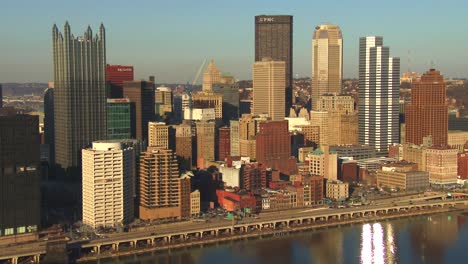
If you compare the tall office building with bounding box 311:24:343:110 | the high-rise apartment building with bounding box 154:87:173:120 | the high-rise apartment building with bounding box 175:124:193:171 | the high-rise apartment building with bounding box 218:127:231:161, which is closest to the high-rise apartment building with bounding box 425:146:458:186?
the high-rise apartment building with bounding box 218:127:231:161

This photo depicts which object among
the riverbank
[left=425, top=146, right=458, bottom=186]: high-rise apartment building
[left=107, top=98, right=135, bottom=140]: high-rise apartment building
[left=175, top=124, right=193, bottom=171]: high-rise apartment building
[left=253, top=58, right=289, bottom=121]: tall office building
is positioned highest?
[left=253, top=58, right=289, bottom=121]: tall office building

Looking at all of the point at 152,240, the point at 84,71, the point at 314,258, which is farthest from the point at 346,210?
the point at 84,71

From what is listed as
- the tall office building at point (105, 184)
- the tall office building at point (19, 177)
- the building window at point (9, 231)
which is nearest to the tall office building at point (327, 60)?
the tall office building at point (105, 184)

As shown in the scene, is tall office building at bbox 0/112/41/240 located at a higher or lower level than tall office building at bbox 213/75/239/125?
lower

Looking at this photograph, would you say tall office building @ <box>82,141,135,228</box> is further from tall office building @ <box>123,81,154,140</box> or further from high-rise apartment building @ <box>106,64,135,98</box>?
high-rise apartment building @ <box>106,64,135,98</box>

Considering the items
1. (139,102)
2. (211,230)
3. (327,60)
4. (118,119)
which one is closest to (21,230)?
(211,230)

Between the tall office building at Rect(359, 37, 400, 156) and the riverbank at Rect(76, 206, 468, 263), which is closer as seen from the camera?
the riverbank at Rect(76, 206, 468, 263)
